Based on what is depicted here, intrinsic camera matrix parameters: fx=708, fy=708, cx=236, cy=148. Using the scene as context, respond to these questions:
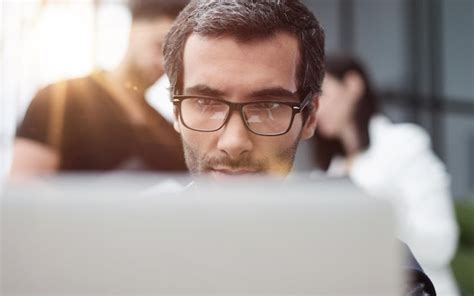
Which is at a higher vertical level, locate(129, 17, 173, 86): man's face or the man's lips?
locate(129, 17, 173, 86): man's face

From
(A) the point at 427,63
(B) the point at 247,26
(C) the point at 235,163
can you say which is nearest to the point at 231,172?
(C) the point at 235,163

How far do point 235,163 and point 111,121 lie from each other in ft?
1.25

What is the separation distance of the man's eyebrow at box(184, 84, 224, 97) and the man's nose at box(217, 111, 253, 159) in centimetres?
4

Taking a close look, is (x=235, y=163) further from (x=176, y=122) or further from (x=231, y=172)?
(x=176, y=122)

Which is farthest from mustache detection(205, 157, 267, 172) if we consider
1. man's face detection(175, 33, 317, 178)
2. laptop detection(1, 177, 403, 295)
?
laptop detection(1, 177, 403, 295)

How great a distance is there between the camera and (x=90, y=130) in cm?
127

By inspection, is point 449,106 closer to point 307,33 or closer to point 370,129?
point 370,129

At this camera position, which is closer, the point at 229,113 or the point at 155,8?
the point at 229,113

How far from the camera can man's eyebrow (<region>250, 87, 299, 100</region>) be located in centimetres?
96

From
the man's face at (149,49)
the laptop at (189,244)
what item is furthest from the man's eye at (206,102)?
the laptop at (189,244)

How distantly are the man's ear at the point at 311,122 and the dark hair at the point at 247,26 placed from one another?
16 millimetres

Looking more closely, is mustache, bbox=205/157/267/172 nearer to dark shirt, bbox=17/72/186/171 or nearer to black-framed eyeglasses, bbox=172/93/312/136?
black-framed eyeglasses, bbox=172/93/312/136

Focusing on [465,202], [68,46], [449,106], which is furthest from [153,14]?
[449,106]

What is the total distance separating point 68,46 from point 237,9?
1.68 feet
